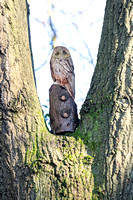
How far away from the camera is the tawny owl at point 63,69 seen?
3.09 metres

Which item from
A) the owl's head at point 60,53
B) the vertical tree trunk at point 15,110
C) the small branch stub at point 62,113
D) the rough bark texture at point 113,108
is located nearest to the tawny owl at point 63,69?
the owl's head at point 60,53

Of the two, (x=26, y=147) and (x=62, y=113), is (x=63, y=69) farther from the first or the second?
(x=26, y=147)

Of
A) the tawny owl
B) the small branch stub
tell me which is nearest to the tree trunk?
the small branch stub

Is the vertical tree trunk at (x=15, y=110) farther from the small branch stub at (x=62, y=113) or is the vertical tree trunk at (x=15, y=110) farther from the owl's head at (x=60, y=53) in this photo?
the owl's head at (x=60, y=53)

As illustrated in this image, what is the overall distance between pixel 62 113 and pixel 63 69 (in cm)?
65

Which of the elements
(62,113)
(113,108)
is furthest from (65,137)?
(62,113)

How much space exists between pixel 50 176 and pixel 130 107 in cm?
78

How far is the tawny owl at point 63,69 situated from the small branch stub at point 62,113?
24cm

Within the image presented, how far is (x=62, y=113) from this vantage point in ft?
8.90

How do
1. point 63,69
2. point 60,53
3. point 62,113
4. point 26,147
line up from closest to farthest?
point 26,147 → point 62,113 → point 63,69 → point 60,53

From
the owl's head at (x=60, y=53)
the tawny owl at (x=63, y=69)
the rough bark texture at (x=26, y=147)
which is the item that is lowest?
the rough bark texture at (x=26, y=147)

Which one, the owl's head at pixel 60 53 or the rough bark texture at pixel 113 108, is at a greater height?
the owl's head at pixel 60 53

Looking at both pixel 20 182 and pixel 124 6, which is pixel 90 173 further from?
pixel 124 6

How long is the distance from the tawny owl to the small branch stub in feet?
0.80
